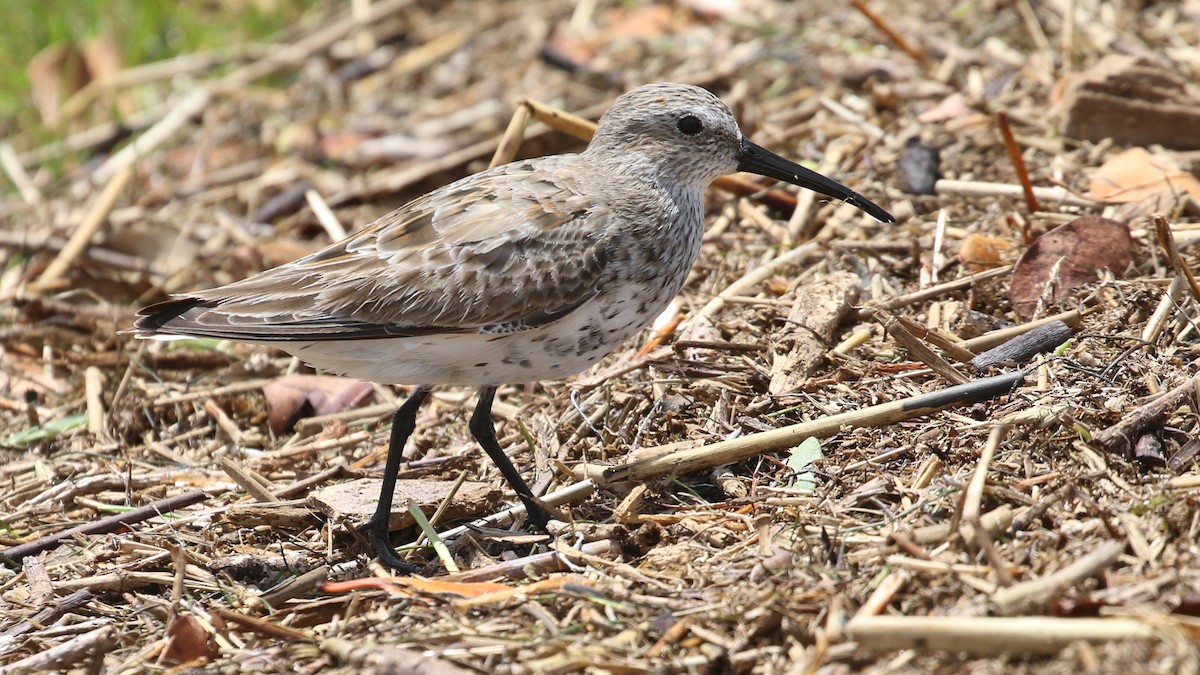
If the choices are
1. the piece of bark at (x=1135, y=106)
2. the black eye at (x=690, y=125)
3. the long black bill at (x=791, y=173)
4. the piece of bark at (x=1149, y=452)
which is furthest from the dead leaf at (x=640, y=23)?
the piece of bark at (x=1149, y=452)

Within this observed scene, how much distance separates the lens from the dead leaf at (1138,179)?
580 cm

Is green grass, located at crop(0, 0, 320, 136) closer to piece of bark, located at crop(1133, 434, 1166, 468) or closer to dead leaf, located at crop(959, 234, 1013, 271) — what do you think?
dead leaf, located at crop(959, 234, 1013, 271)

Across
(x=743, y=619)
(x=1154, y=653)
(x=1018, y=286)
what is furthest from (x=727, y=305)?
(x=1154, y=653)

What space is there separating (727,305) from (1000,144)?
1.84 m

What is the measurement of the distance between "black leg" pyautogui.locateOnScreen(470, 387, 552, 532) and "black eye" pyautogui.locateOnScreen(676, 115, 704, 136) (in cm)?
134

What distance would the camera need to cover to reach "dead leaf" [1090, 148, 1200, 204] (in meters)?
5.80

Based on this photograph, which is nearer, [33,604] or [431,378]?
[33,604]

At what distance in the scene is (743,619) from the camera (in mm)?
3764

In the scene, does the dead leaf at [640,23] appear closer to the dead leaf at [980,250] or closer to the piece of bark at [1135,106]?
the piece of bark at [1135,106]

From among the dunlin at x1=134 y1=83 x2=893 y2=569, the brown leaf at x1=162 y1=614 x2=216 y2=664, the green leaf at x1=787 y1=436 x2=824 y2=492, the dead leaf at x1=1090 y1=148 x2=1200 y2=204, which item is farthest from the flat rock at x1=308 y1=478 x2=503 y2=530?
the dead leaf at x1=1090 y1=148 x2=1200 y2=204

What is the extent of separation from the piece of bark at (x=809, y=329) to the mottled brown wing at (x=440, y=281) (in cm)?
95

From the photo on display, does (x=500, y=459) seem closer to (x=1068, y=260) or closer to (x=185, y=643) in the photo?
(x=185, y=643)

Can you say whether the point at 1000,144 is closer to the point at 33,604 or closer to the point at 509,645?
the point at 509,645

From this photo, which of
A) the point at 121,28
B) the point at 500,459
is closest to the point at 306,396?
the point at 500,459
